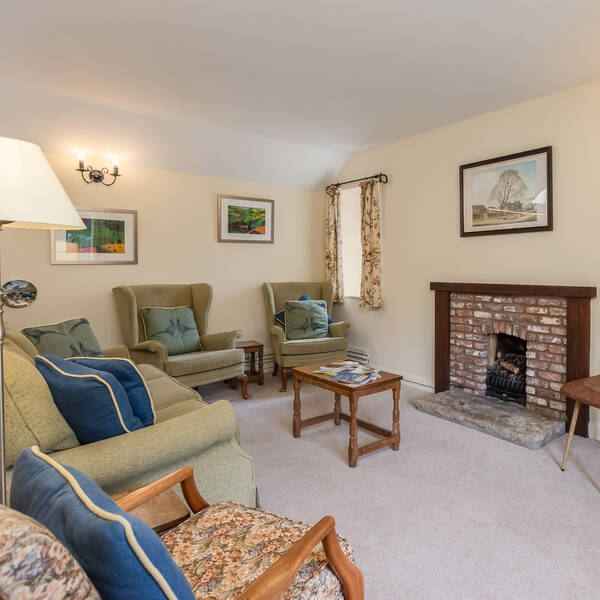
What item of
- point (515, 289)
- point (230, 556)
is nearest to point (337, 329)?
point (515, 289)

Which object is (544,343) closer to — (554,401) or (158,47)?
(554,401)

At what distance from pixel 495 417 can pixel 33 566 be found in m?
3.29

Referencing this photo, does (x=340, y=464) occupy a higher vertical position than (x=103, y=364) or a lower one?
lower

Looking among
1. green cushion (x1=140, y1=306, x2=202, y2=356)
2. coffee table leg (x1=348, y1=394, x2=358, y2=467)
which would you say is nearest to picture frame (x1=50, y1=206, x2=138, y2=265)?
green cushion (x1=140, y1=306, x2=202, y2=356)

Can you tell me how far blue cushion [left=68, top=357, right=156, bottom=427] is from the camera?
1692 millimetres

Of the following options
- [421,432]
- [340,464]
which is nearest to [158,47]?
[340,464]

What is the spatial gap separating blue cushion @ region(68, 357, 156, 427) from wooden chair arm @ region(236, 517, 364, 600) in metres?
0.94

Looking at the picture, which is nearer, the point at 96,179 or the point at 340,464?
the point at 340,464

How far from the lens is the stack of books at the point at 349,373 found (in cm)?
274

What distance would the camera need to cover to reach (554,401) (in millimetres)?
3229

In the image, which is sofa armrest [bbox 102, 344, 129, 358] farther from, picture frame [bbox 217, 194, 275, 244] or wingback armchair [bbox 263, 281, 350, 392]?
picture frame [bbox 217, 194, 275, 244]

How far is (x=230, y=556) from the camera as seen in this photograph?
117 centimetres

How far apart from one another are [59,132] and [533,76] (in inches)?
148

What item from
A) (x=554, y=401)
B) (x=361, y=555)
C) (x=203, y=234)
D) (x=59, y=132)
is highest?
(x=59, y=132)
